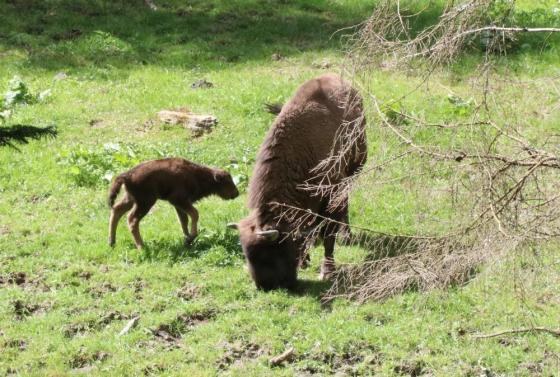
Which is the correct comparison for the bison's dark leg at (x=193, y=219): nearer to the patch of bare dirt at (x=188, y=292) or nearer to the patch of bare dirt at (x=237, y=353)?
the patch of bare dirt at (x=188, y=292)

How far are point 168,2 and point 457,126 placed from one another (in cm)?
1509

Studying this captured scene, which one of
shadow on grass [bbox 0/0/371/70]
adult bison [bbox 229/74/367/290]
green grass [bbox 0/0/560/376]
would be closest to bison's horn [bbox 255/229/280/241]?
adult bison [bbox 229/74/367/290]

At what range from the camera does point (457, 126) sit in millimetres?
6641

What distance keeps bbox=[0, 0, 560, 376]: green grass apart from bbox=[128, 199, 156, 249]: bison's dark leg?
5.4 inches

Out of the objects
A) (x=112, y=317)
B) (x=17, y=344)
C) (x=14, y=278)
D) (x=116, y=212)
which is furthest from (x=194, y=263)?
(x=17, y=344)

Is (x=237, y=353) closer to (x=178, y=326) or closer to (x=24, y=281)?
(x=178, y=326)

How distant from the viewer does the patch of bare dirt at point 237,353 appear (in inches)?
343

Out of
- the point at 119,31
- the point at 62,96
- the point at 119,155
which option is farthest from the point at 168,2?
the point at 119,155

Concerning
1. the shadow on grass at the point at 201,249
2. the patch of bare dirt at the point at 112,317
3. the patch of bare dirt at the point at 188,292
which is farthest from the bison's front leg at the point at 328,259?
the patch of bare dirt at the point at 112,317

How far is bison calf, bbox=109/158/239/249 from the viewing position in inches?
430

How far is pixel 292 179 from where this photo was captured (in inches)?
406

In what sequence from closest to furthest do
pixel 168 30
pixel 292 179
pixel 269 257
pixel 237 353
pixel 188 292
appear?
pixel 237 353, pixel 269 257, pixel 188 292, pixel 292 179, pixel 168 30

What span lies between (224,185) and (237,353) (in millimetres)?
3183

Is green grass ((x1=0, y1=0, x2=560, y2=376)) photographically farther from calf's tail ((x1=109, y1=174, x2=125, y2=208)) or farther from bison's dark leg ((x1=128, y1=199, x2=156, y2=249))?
calf's tail ((x1=109, y1=174, x2=125, y2=208))
